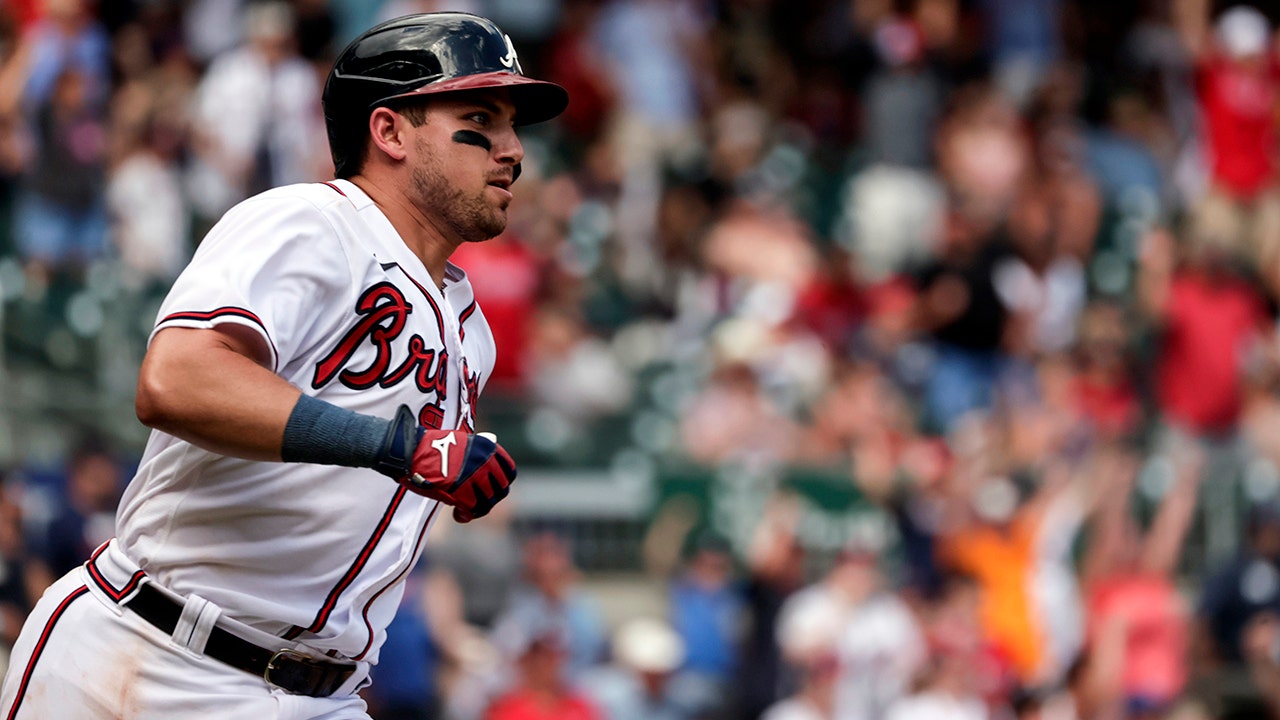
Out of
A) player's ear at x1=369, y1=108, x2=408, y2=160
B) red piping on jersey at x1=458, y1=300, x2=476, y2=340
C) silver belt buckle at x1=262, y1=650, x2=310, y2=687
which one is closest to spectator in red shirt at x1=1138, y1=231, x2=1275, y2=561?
red piping on jersey at x1=458, y1=300, x2=476, y2=340

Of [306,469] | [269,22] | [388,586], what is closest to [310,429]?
[306,469]

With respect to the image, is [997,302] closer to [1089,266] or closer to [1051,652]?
[1089,266]

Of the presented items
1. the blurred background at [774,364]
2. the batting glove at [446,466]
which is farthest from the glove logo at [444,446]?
the blurred background at [774,364]

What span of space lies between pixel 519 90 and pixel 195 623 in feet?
3.80

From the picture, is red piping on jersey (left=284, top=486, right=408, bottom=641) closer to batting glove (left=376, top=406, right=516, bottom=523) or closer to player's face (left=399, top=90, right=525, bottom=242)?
batting glove (left=376, top=406, right=516, bottom=523)

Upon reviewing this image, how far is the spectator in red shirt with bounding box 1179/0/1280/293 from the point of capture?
1130 cm

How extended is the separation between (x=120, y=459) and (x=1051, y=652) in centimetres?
467

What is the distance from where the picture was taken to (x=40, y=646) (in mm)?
3260

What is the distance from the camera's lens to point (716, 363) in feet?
32.0

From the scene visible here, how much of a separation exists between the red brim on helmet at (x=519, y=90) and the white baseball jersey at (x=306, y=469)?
0.84 feet

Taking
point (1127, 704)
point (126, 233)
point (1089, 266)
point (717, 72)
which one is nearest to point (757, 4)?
point (717, 72)

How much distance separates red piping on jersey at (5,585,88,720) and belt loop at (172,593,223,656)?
0.25 meters

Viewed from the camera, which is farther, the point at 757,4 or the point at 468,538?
the point at 757,4

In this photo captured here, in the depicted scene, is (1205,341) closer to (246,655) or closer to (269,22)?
(269,22)
